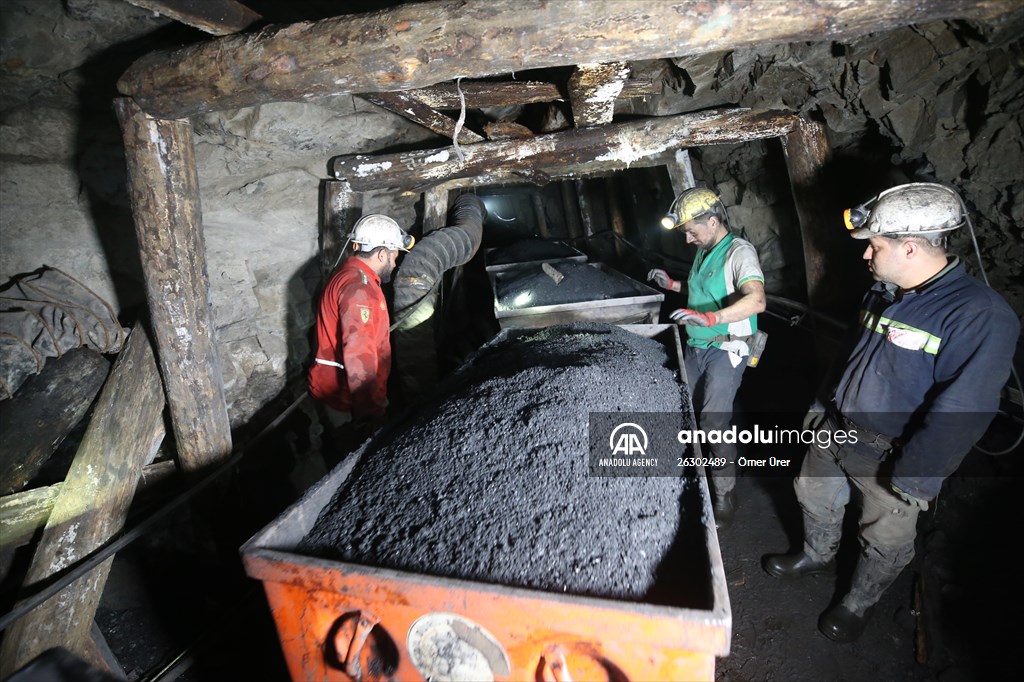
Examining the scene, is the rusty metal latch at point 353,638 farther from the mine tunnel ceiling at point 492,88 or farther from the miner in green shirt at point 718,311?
the miner in green shirt at point 718,311

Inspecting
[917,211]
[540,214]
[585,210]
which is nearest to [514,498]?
[917,211]

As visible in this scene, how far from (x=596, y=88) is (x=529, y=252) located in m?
3.70

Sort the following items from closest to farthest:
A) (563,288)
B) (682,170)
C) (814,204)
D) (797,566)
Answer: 1. (797,566)
2. (814,204)
3. (682,170)
4. (563,288)

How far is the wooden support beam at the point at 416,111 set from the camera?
3.08 m

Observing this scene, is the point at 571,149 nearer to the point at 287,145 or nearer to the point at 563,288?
the point at 563,288

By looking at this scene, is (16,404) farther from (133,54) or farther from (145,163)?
(133,54)

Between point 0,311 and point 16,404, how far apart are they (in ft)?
1.78

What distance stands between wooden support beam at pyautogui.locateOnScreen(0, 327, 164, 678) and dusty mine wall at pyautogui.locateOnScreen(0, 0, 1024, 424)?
732 millimetres

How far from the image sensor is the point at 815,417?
2801 mm

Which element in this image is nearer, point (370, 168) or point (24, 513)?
point (24, 513)

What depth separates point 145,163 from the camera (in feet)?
7.64

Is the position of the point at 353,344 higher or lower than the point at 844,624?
higher

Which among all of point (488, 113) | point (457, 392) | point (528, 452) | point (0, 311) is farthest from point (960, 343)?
point (0, 311)

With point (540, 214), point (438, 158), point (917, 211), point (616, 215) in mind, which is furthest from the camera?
point (540, 214)
